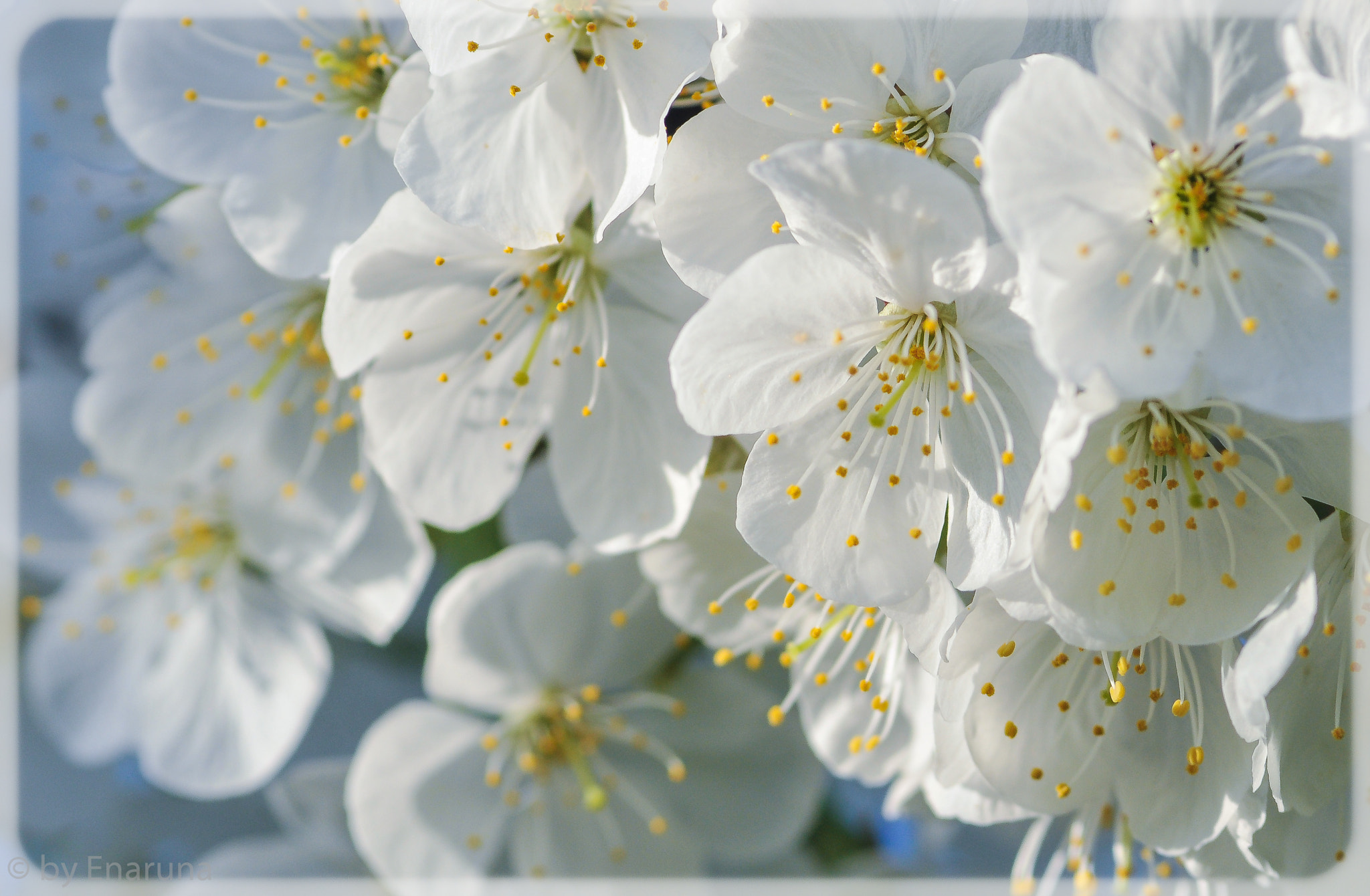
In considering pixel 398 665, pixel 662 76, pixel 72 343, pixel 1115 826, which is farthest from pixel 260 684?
pixel 1115 826

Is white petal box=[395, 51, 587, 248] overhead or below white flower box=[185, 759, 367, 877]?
overhead

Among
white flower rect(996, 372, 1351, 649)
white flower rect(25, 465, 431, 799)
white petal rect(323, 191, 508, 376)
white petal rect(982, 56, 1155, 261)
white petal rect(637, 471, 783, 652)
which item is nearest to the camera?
white petal rect(982, 56, 1155, 261)

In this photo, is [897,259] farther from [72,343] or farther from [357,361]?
[72,343]

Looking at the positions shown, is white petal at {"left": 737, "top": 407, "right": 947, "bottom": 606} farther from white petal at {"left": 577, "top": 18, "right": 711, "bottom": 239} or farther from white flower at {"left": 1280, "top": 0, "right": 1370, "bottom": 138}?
white flower at {"left": 1280, "top": 0, "right": 1370, "bottom": 138}

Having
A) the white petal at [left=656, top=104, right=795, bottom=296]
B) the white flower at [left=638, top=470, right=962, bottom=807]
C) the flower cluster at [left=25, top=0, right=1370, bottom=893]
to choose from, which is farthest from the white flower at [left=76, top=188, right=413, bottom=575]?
the white petal at [left=656, top=104, right=795, bottom=296]

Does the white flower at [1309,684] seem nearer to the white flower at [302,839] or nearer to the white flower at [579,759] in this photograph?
the white flower at [579,759]

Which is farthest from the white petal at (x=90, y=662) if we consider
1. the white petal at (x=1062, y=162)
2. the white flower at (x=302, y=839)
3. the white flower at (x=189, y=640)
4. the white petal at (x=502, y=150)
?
the white petal at (x=1062, y=162)

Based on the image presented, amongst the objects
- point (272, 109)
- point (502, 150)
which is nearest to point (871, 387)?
point (502, 150)

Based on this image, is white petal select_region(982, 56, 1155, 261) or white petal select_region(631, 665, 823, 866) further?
white petal select_region(631, 665, 823, 866)
